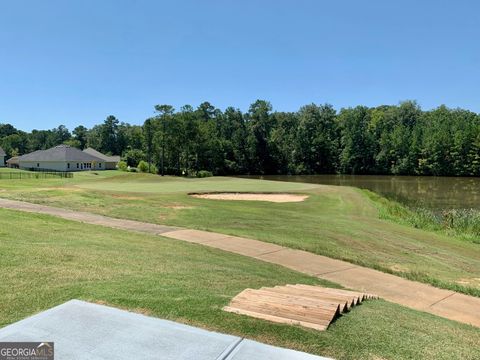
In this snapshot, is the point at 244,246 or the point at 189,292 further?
the point at 244,246

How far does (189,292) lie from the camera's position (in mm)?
6500

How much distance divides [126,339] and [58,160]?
3260 inches

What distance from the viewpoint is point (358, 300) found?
677 cm

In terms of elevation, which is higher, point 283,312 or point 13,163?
point 13,163

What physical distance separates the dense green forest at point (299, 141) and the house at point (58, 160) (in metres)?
14.0

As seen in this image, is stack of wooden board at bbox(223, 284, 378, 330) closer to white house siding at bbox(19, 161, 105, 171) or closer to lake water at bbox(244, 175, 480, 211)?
lake water at bbox(244, 175, 480, 211)

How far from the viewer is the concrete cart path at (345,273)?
848 centimetres

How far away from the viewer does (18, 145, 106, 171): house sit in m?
80.9

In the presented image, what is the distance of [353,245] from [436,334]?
8.32 meters

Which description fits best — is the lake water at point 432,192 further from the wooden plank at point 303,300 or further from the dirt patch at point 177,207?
the wooden plank at point 303,300

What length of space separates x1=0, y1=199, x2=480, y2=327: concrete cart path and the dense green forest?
72102 mm

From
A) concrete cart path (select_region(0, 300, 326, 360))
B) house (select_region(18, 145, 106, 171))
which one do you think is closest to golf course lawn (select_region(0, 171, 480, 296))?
concrete cart path (select_region(0, 300, 326, 360))

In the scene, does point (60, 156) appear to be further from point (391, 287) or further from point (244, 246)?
point (391, 287)

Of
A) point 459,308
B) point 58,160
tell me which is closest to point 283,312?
point 459,308
